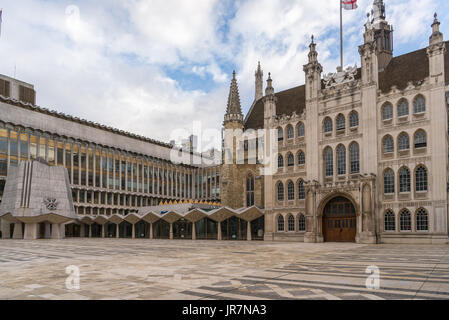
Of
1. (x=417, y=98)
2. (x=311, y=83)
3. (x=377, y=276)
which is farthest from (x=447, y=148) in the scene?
(x=377, y=276)

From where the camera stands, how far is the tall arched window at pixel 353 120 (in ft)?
146

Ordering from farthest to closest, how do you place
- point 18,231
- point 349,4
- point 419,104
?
1. point 18,231
2. point 349,4
3. point 419,104

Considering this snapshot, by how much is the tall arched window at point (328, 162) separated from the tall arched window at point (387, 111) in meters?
6.94

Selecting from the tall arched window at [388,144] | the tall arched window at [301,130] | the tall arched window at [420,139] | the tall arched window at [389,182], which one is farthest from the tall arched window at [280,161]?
the tall arched window at [420,139]

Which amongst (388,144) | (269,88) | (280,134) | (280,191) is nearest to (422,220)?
(388,144)

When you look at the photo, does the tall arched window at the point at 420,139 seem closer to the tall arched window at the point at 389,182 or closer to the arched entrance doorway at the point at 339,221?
the tall arched window at the point at 389,182

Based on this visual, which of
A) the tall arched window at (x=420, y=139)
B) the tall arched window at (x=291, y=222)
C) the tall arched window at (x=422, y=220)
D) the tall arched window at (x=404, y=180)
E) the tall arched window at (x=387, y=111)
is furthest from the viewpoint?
the tall arched window at (x=291, y=222)

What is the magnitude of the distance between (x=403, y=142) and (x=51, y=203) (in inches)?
1945

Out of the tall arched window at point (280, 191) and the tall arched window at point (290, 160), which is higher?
the tall arched window at point (290, 160)

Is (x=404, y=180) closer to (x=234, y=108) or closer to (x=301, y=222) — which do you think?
(x=301, y=222)

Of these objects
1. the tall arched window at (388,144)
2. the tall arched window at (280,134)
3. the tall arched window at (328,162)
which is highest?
the tall arched window at (280,134)

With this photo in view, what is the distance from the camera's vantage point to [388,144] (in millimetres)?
41688

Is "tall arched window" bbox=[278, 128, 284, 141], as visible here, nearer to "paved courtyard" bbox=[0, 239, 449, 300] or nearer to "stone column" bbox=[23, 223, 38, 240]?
"paved courtyard" bbox=[0, 239, 449, 300]

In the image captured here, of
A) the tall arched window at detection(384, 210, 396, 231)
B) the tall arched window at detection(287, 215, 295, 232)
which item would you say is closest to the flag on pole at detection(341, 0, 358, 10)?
the tall arched window at detection(384, 210, 396, 231)
